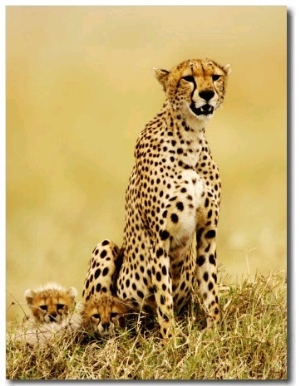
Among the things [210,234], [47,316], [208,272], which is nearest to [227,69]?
[210,234]

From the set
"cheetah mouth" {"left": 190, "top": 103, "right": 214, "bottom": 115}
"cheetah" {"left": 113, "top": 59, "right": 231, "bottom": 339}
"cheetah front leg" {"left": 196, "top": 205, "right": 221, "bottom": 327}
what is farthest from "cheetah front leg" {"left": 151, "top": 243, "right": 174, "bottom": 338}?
"cheetah mouth" {"left": 190, "top": 103, "right": 214, "bottom": 115}

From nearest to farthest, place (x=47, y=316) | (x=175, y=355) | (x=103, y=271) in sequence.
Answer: (x=175, y=355), (x=47, y=316), (x=103, y=271)

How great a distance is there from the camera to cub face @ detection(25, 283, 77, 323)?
409 cm

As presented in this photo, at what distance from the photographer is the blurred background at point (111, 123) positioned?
417cm

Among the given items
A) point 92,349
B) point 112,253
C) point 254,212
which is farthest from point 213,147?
point 92,349

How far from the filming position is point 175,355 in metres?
3.98

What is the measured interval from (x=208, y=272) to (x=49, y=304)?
605 millimetres

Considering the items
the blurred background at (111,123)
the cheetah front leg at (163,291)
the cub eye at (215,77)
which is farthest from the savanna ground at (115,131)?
the cheetah front leg at (163,291)

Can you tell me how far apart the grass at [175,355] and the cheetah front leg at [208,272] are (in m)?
0.06

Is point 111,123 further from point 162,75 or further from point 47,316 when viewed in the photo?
point 47,316

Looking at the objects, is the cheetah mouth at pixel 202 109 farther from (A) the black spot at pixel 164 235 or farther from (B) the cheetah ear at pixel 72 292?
(B) the cheetah ear at pixel 72 292

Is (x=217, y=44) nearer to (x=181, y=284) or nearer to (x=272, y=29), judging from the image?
(x=272, y=29)

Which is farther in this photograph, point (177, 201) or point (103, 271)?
point (103, 271)

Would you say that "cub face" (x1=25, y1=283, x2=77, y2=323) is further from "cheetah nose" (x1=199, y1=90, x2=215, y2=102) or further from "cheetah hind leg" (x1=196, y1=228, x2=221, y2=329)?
"cheetah nose" (x1=199, y1=90, x2=215, y2=102)
